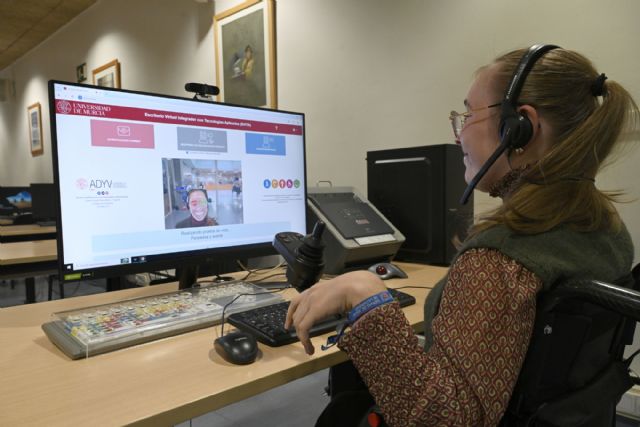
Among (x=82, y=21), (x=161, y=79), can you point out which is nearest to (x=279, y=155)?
(x=161, y=79)

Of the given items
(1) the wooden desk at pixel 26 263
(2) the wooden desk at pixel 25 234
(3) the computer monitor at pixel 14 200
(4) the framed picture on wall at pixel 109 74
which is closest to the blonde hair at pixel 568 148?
(1) the wooden desk at pixel 26 263

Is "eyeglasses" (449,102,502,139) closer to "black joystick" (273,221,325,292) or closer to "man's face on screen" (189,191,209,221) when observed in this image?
"black joystick" (273,221,325,292)

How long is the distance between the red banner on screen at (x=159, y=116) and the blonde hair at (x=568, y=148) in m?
0.71

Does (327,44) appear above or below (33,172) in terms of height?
above

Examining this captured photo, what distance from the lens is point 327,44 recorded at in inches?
95.3

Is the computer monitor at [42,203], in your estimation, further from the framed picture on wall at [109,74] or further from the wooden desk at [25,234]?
the framed picture on wall at [109,74]

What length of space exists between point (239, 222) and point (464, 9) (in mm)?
1443

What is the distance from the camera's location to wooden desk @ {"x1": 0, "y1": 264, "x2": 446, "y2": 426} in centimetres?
52

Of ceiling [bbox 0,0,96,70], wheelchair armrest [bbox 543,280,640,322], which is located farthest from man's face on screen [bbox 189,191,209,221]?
ceiling [bbox 0,0,96,70]

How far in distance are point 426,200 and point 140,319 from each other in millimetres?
1076

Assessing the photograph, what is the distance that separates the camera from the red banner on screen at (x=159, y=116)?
0.86 meters

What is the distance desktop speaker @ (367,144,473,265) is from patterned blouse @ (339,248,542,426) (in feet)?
3.17

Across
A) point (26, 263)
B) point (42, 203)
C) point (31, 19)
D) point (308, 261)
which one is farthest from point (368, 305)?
point (31, 19)

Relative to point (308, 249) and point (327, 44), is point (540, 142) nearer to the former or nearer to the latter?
point (308, 249)
